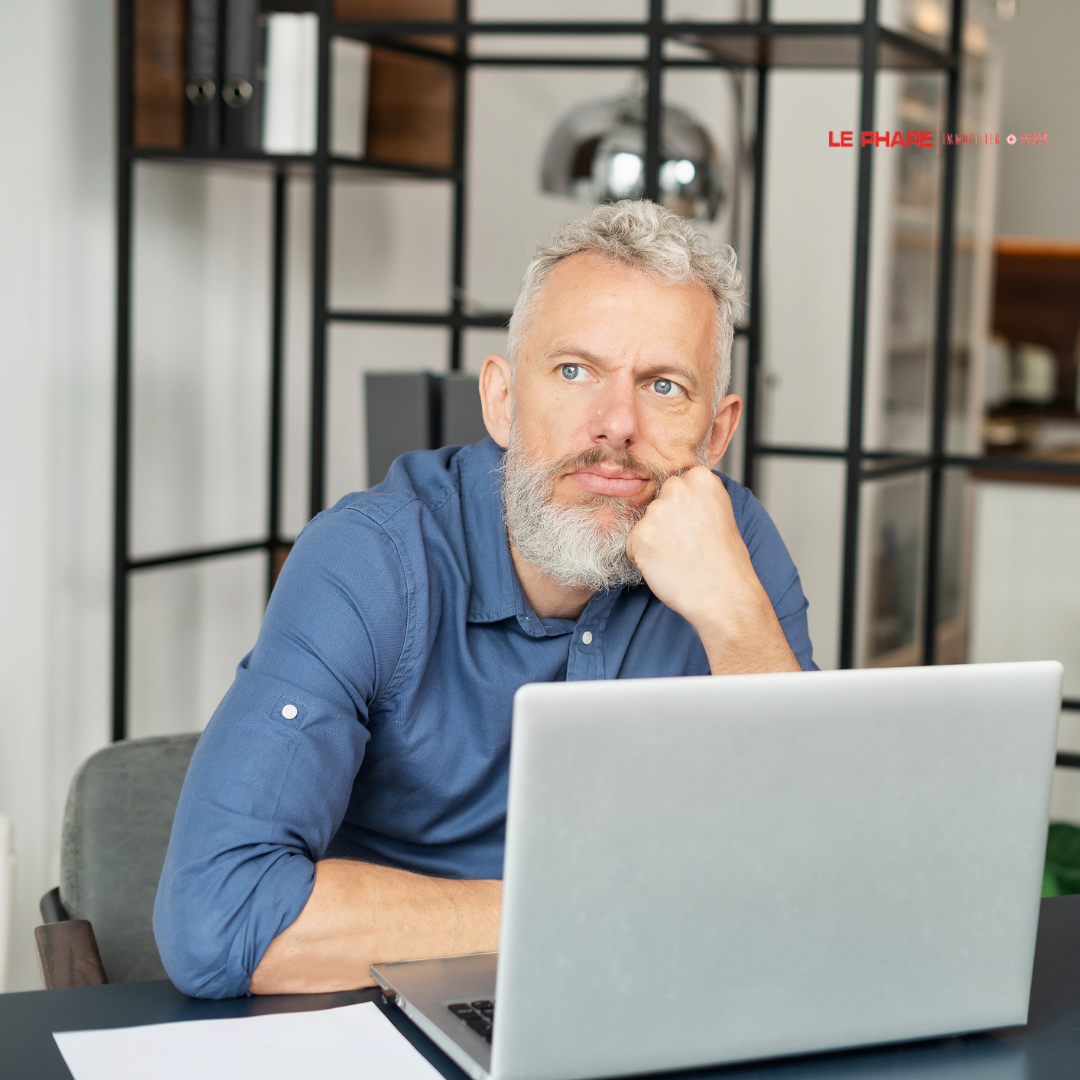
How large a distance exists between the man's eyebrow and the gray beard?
3.7 inches

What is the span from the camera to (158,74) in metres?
2.44

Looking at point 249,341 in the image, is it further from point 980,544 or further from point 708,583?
point 980,544

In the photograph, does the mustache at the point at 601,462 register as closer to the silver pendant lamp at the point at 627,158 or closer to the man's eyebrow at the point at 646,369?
the man's eyebrow at the point at 646,369

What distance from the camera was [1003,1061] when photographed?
2.82 feet

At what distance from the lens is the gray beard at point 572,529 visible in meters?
1.39

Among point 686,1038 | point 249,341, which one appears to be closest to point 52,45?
point 249,341

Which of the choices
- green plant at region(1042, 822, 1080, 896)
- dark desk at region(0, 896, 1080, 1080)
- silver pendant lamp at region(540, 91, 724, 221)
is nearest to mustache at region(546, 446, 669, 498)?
dark desk at region(0, 896, 1080, 1080)

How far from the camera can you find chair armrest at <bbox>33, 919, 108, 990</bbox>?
1.17 meters

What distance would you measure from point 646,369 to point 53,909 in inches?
33.3

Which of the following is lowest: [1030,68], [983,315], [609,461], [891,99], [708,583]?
[708,583]

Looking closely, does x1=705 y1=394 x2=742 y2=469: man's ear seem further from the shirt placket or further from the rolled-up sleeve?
the rolled-up sleeve

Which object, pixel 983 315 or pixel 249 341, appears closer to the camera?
pixel 249 341

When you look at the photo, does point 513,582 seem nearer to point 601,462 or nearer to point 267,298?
point 601,462

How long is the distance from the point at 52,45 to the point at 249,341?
2.53 feet
